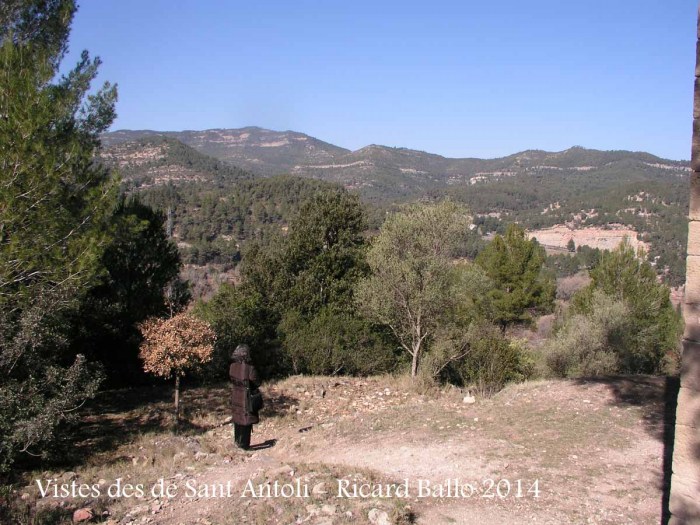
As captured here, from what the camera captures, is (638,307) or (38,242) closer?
(38,242)

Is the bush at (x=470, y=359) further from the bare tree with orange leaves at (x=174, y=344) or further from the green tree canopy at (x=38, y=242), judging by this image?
the green tree canopy at (x=38, y=242)

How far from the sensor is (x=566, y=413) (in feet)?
31.0

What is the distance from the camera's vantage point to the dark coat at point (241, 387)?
7.95 meters

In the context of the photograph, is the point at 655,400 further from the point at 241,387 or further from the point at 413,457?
the point at 241,387

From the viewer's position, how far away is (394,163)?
122 metres

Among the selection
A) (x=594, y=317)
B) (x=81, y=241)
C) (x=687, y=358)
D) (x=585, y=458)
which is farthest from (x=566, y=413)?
(x=594, y=317)

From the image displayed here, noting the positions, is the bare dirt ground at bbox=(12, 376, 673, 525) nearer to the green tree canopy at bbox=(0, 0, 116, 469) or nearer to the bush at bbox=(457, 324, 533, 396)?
the green tree canopy at bbox=(0, 0, 116, 469)

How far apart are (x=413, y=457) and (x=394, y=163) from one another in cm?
11788

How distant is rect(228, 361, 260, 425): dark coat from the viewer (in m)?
7.95

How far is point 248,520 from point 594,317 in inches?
670

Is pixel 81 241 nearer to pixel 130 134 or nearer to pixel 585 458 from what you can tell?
pixel 585 458

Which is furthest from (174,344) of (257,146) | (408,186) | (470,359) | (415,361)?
(257,146)

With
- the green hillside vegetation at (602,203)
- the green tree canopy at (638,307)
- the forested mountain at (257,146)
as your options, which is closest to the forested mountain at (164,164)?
the forested mountain at (257,146)

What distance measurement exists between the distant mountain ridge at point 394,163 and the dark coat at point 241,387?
271 feet
